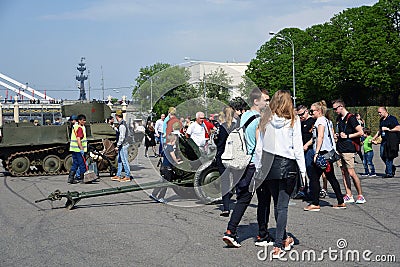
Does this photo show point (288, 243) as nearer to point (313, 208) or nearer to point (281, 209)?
point (281, 209)

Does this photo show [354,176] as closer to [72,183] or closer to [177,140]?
[177,140]

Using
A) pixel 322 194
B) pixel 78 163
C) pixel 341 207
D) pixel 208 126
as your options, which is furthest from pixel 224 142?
pixel 78 163

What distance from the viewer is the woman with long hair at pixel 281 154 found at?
624 cm

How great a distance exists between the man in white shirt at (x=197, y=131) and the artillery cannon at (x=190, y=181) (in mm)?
94

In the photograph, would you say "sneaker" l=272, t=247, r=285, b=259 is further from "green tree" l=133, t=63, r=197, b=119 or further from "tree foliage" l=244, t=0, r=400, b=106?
"tree foliage" l=244, t=0, r=400, b=106

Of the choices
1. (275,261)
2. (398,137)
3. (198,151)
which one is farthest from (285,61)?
(275,261)

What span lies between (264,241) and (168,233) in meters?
1.39

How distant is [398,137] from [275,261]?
8388 mm

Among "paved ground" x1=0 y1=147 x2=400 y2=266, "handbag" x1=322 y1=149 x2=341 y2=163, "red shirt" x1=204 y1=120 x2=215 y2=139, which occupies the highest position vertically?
"red shirt" x1=204 y1=120 x2=215 y2=139

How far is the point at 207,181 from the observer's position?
9.49 m

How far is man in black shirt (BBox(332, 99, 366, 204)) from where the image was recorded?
941cm

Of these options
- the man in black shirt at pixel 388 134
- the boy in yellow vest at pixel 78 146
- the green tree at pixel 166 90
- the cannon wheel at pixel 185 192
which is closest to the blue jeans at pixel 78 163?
the boy in yellow vest at pixel 78 146

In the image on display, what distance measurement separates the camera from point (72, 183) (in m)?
13.8

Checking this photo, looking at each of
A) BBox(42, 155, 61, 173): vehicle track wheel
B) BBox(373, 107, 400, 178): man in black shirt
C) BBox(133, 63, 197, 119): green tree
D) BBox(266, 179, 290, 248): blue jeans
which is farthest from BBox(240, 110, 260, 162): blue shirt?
BBox(42, 155, 61, 173): vehicle track wheel
